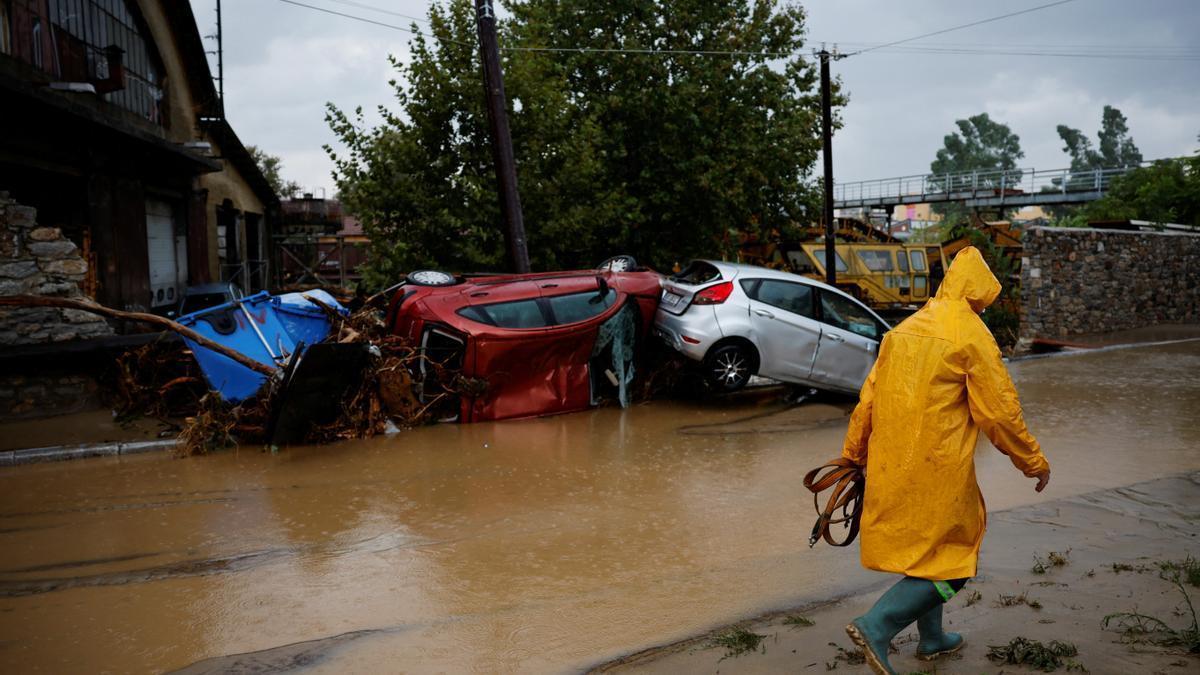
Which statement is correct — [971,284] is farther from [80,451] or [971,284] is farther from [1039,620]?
[80,451]

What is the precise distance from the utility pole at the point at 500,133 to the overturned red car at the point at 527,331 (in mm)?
2128

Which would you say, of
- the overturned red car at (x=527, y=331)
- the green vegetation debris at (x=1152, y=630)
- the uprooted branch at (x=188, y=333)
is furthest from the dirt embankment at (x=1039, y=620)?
the uprooted branch at (x=188, y=333)

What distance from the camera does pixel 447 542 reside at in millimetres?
6004

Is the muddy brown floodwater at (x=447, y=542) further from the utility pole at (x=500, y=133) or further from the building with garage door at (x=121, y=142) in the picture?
the building with garage door at (x=121, y=142)

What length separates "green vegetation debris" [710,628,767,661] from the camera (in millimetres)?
3975

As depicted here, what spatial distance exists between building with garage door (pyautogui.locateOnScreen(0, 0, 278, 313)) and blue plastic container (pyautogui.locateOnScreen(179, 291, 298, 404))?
10.7 feet

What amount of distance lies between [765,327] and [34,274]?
8.34 metres

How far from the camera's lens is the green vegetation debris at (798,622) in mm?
4316

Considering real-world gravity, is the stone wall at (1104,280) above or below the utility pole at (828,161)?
below

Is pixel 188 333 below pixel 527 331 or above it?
above

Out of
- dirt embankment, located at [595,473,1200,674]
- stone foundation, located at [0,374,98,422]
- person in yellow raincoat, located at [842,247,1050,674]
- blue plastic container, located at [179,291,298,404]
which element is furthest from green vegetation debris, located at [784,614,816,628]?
stone foundation, located at [0,374,98,422]

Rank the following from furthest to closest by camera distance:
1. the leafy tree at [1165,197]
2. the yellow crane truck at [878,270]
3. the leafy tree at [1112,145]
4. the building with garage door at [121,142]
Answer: the leafy tree at [1112,145]
the leafy tree at [1165,197]
the yellow crane truck at [878,270]
the building with garage door at [121,142]

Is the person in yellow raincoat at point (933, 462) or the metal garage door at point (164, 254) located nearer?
the person in yellow raincoat at point (933, 462)

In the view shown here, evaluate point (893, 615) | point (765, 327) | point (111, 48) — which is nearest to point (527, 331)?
point (765, 327)
